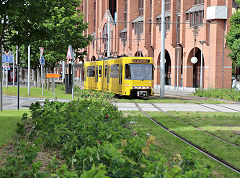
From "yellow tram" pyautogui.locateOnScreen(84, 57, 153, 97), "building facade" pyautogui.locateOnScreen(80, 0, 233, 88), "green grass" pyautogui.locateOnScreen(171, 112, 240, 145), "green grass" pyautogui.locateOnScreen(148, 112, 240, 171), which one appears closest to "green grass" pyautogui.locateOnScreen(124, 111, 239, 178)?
"green grass" pyautogui.locateOnScreen(148, 112, 240, 171)

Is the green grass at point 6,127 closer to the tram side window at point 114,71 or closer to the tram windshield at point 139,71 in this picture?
the tram windshield at point 139,71

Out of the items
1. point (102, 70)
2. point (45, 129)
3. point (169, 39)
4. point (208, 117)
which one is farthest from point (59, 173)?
point (169, 39)

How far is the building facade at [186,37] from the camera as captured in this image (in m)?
41.4

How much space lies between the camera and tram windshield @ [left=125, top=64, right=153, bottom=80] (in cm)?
2636

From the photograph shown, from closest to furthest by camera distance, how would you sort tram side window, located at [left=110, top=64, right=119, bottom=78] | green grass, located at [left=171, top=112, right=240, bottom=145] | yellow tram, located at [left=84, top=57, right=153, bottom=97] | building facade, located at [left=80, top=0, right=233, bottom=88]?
green grass, located at [left=171, top=112, right=240, bottom=145] < yellow tram, located at [left=84, top=57, right=153, bottom=97] < tram side window, located at [left=110, top=64, right=119, bottom=78] < building facade, located at [left=80, top=0, right=233, bottom=88]

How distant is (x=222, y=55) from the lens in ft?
136

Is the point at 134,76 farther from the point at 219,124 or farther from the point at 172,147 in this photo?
the point at 172,147

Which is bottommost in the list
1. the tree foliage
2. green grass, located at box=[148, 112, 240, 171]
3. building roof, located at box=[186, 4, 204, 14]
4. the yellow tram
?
green grass, located at box=[148, 112, 240, 171]

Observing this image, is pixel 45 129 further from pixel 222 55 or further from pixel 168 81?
pixel 168 81

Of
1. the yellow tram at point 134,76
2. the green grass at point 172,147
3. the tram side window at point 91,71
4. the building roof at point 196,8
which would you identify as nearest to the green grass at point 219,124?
the green grass at point 172,147

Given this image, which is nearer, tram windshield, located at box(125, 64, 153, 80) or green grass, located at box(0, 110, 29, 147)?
green grass, located at box(0, 110, 29, 147)

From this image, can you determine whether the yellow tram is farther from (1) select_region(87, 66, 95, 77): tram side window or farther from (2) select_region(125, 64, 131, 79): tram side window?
(1) select_region(87, 66, 95, 77): tram side window

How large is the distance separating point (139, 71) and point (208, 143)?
1722cm

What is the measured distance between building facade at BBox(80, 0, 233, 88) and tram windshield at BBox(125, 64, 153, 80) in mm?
1350
